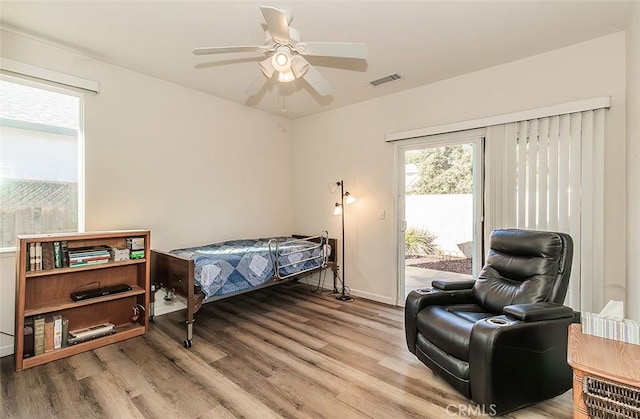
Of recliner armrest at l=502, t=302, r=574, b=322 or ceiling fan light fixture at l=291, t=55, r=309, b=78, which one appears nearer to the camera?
recliner armrest at l=502, t=302, r=574, b=322

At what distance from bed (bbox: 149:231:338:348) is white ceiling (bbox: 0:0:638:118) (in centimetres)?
198

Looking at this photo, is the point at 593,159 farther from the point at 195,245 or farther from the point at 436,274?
the point at 195,245

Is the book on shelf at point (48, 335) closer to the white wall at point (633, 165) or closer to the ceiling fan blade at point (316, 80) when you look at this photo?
the ceiling fan blade at point (316, 80)

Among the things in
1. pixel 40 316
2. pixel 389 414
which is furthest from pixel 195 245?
pixel 389 414

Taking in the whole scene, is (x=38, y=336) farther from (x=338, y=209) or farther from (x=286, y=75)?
(x=338, y=209)

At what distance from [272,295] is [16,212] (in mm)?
2860

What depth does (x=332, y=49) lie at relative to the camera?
78.4 inches

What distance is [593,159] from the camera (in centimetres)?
254

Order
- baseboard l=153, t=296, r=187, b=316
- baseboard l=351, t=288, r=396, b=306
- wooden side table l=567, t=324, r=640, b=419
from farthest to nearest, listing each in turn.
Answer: baseboard l=351, t=288, r=396, b=306 → baseboard l=153, t=296, r=187, b=316 → wooden side table l=567, t=324, r=640, b=419

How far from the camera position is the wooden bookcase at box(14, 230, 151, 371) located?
2303mm

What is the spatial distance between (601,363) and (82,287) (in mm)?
3821

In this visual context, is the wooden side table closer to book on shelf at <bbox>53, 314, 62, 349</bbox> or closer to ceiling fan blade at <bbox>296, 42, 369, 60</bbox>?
ceiling fan blade at <bbox>296, 42, 369, 60</bbox>

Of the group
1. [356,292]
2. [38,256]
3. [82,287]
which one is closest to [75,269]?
[38,256]

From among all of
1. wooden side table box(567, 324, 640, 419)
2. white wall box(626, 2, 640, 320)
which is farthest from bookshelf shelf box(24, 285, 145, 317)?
white wall box(626, 2, 640, 320)
